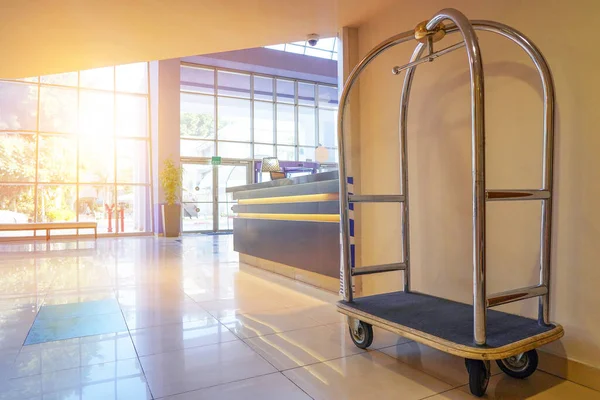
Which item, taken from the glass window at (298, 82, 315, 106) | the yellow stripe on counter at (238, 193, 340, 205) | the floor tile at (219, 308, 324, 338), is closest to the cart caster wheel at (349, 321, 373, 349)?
the floor tile at (219, 308, 324, 338)

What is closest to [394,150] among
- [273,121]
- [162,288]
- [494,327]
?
[494,327]

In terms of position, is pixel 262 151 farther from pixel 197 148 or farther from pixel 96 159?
pixel 96 159

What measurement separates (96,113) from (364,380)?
1223 centimetres

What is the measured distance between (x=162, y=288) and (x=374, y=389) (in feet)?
8.59

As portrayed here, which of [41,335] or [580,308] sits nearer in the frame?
[580,308]

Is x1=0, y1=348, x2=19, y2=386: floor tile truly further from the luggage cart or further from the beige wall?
the beige wall

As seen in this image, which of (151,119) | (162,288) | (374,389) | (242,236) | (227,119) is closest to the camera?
(374,389)

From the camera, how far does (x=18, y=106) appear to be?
1086 cm

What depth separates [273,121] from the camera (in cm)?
1381

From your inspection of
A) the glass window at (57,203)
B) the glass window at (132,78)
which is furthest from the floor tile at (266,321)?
the glass window at (132,78)

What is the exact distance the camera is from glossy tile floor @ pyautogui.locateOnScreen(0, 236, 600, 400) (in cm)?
160

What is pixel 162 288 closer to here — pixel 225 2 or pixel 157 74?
pixel 225 2

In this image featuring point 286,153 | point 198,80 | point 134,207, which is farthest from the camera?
point 286,153

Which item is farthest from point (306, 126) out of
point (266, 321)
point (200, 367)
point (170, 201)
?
point (200, 367)
